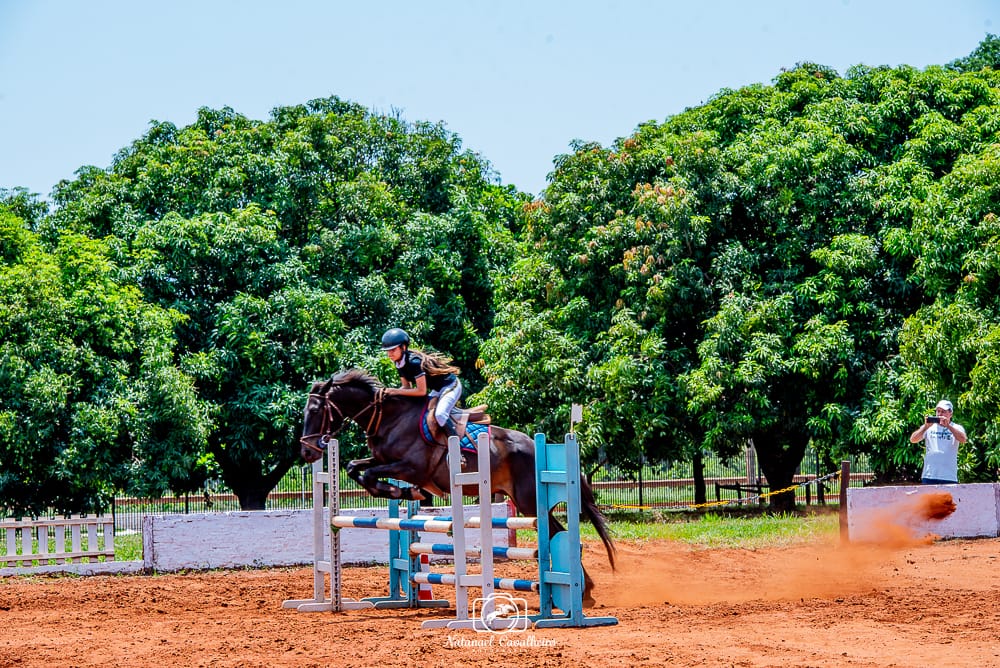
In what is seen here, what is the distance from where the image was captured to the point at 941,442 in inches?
585

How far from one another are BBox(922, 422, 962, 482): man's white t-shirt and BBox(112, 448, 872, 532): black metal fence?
461 inches

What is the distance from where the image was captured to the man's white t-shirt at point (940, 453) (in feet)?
48.5

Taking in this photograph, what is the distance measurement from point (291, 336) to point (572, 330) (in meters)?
6.90

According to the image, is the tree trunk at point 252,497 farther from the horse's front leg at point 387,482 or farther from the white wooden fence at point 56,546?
the horse's front leg at point 387,482

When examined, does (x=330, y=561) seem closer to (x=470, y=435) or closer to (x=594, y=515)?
(x=470, y=435)

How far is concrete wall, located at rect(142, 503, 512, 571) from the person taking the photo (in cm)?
1508

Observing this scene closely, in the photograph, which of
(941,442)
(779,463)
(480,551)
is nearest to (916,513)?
(941,442)

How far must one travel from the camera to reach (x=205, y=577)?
556 inches

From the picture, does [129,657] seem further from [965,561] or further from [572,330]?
[572,330]

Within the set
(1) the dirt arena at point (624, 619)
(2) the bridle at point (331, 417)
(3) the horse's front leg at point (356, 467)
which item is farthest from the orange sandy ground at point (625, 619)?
(2) the bridle at point (331, 417)

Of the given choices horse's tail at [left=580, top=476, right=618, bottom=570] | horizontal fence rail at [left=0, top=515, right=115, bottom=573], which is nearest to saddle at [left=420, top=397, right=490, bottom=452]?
horse's tail at [left=580, top=476, right=618, bottom=570]

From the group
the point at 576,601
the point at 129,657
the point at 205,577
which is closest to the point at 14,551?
the point at 205,577

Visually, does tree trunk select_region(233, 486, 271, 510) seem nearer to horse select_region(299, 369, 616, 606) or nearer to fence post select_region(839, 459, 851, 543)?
fence post select_region(839, 459, 851, 543)

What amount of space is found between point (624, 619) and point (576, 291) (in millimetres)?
16294
